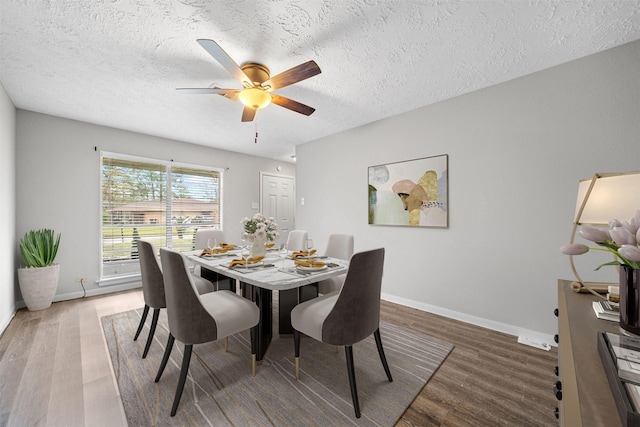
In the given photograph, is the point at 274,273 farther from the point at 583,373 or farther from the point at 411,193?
the point at 411,193

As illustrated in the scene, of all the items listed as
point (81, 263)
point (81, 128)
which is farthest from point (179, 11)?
point (81, 263)

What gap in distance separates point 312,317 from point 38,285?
3479 mm

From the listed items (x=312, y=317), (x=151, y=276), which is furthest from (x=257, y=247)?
(x=312, y=317)

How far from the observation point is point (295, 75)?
1.81m

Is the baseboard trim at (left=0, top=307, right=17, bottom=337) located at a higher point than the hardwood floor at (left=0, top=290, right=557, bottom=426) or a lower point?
higher

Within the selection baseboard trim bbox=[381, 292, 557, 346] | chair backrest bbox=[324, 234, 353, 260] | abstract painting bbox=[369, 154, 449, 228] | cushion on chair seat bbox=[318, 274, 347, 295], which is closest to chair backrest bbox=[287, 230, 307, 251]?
chair backrest bbox=[324, 234, 353, 260]

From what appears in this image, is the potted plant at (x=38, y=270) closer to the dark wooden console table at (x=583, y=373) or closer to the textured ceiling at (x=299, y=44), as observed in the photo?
the textured ceiling at (x=299, y=44)

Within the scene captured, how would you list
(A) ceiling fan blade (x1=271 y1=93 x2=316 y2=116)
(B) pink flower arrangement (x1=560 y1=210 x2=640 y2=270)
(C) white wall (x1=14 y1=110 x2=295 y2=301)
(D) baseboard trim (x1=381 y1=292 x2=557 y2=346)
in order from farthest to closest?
(C) white wall (x1=14 y1=110 x2=295 y2=301), (D) baseboard trim (x1=381 y1=292 x2=557 y2=346), (A) ceiling fan blade (x1=271 y1=93 x2=316 y2=116), (B) pink flower arrangement (x1=560 y1=210 x2=640 y2=270)

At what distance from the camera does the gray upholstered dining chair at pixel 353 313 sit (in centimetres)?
147

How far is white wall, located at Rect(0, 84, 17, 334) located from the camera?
2.45 m

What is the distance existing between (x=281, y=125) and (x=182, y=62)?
1.63 meters

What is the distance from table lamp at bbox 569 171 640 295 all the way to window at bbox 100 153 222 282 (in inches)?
194

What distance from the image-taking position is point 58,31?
68.6 inches

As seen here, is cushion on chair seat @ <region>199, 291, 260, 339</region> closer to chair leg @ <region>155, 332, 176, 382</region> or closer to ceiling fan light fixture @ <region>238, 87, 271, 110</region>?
chair leg @ <region>155, 332, 176, 382</region>
